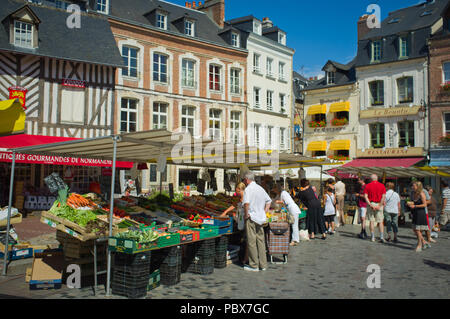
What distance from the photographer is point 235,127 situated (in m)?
23.6

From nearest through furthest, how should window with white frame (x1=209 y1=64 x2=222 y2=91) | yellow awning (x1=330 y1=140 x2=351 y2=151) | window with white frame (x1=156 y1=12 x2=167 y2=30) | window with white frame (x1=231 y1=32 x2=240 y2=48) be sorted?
1. window with white frame (x1=156 y1=12 x2=167 y2=30)
2. window with white frame (x1=209 y1=64 x2=222 y2=91)
3. window with white frame (x1=231 y1=32 x2=240 y2=48)
4. yellow awning (x1=330 y1=140 x2=351 y2=151)

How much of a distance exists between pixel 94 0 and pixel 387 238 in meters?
16.3

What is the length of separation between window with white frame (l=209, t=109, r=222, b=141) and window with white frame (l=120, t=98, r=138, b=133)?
454 cm

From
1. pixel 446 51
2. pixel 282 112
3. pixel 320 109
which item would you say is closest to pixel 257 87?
pixel 282 112

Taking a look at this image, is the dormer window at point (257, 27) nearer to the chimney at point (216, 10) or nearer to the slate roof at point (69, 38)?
the chimney at point (216, 10)

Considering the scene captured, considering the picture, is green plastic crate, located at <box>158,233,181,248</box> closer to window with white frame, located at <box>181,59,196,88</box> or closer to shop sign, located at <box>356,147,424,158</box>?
window with white frame, located at <box>181,59,196,88</box>

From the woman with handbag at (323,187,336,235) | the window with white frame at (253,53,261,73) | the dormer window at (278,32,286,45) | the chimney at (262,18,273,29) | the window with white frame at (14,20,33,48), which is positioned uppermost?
the chimney at (262,18,273,29)

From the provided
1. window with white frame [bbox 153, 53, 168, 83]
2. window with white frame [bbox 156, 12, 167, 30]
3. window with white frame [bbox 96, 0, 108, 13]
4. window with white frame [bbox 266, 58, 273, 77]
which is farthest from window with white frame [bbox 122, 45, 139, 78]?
window with white frame [bbox 266, 58, 273, 77]

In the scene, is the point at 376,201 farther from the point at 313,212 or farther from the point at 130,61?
the point at 130,61

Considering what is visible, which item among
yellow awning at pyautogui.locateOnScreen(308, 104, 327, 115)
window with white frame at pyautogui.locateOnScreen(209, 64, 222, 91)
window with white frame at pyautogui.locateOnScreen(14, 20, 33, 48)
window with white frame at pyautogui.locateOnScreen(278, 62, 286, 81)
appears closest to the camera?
window with white frame at pyautogui.locateOnScreen(14, 20, 33, 48)

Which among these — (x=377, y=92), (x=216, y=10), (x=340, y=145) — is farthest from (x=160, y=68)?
(x=377, y=92)

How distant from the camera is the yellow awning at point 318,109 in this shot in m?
26.0

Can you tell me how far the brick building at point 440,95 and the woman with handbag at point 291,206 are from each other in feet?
51.2

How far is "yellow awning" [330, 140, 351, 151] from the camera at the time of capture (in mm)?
24730
